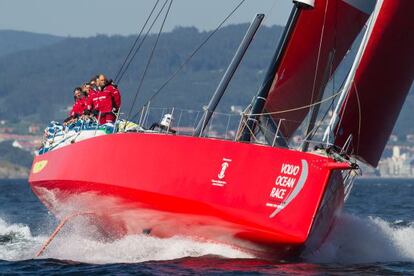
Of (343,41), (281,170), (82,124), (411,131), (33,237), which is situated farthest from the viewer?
(411,131)

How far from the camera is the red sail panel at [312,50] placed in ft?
42.8

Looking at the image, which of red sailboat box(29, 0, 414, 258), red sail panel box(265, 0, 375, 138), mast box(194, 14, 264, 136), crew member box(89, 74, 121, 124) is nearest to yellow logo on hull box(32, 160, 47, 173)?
red sailboat box(29, 0, 414, 258)

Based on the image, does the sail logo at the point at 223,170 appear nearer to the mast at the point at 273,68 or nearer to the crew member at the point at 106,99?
the mast at the point at 273,68

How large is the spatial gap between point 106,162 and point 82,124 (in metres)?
1.74

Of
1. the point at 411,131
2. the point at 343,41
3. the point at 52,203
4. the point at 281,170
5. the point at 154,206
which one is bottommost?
the point at 411,131

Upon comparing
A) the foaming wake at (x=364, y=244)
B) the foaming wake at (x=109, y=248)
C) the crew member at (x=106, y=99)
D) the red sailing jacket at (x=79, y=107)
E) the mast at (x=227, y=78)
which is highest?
the mast at (x=227, y=78)

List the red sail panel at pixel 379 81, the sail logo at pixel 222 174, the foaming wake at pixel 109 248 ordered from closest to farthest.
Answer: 1. the sail logo at pixel 222 174
2. the foaming wake at pixel 109 248
3. the red sail panel at pixel 379 81

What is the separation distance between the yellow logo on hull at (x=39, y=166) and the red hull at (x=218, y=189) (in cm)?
223

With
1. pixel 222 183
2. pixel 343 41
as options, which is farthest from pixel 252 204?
pixel 343 41

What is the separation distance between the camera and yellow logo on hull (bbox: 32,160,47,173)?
1492 centimetres

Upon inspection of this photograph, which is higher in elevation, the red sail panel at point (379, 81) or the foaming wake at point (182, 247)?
the red sail panel at point (379, 81)

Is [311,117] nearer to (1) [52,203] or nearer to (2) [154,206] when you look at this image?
(2) [154,206]

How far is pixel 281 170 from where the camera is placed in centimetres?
1141

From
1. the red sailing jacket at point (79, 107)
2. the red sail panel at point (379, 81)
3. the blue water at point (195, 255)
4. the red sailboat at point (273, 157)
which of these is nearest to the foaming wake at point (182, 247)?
the blue water at point (195, 255)
